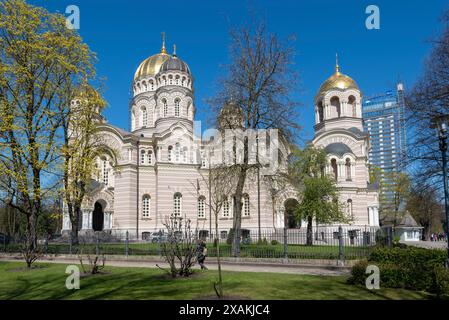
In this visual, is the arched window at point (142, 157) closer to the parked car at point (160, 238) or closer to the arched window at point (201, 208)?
the arched window at point (201, 208)

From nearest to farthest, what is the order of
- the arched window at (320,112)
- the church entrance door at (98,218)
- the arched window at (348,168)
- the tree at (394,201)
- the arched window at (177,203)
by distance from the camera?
the arched window at (177,203), the arched window at (348,168), the church entrance door at (98,218), the arched window at (320,112), the tree at (394,201)

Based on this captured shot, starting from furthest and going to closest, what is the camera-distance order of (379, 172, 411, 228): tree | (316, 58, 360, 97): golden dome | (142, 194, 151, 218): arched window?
(379, 172, 411, 228): tree → (316, 58, 360, 97): golden dome → (142, 194, 151, 218): arched window

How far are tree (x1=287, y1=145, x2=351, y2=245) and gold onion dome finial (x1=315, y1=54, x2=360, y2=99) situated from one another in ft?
45.0

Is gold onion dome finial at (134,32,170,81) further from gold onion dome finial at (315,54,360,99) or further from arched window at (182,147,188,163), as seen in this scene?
gold onion dome finial at (315,54,360,99)

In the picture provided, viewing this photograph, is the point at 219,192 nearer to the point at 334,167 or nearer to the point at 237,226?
the point at 237,226

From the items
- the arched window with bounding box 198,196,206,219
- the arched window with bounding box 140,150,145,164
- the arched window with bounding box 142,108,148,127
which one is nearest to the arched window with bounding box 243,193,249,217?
the arched window with bounding box 198,196,206,219

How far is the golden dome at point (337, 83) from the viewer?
140 ft

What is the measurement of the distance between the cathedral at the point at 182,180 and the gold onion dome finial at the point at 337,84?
109 millimetres

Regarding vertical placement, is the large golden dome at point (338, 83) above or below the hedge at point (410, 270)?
above

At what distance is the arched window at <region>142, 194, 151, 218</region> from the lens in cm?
3725

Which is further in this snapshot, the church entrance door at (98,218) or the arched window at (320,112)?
the arched window at (320,112)

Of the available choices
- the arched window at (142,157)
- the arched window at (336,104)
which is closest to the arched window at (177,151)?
the arched window at (142,157)

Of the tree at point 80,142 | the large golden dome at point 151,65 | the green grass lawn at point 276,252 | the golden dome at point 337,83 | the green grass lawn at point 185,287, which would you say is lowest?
the green grass lawn at point 185,287

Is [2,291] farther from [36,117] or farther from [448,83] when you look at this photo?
[448,83]
